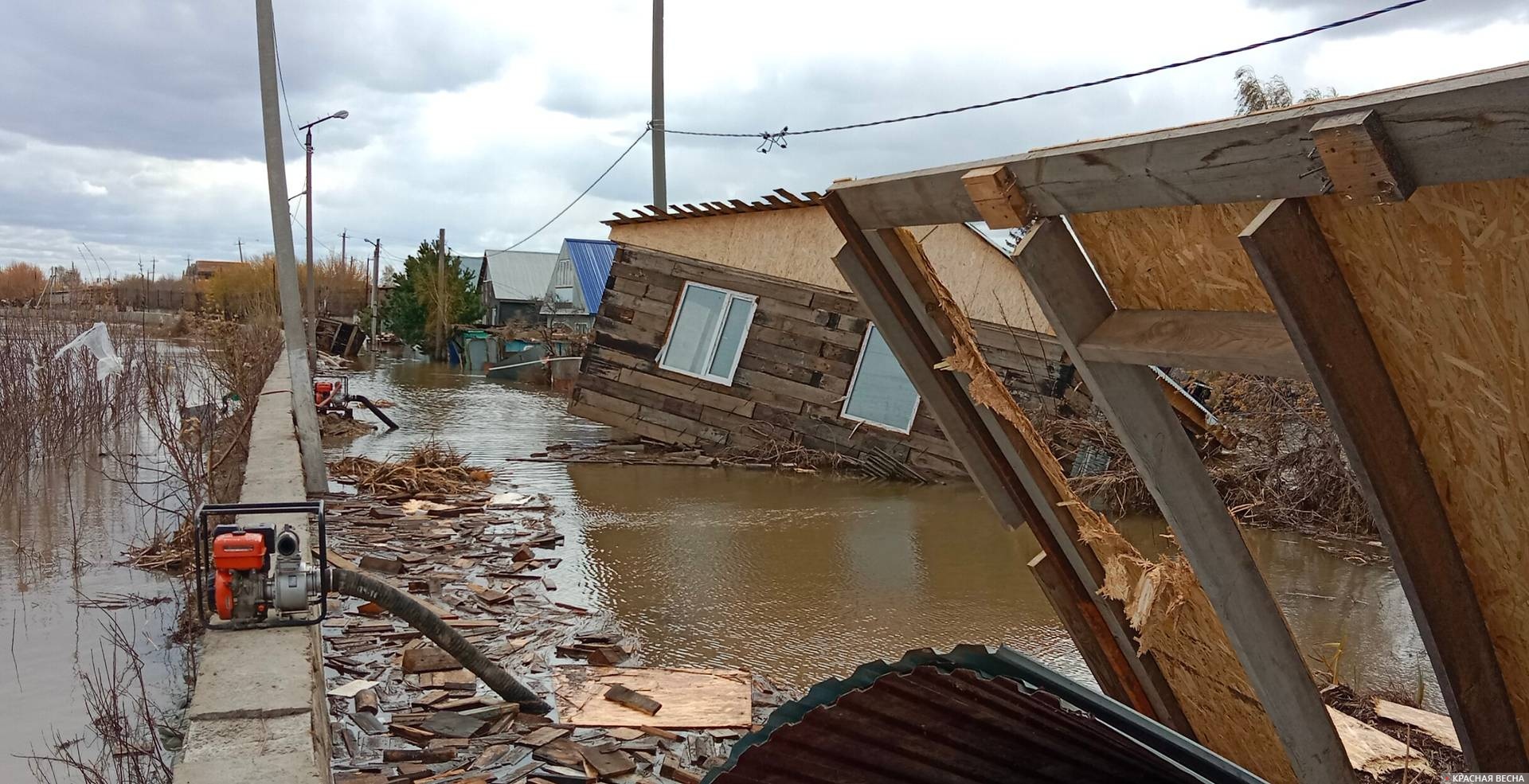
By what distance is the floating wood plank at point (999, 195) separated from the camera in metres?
2.82

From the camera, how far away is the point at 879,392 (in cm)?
1366

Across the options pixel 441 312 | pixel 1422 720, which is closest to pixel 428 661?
pixel 1422 720

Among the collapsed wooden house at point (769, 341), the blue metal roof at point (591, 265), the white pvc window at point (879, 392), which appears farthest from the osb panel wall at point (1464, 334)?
the blue metal roof at point (591, 265)

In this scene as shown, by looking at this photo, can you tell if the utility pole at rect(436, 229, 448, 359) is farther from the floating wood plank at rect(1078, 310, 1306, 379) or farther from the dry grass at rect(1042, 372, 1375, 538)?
the floating wood plank at rect(1078, 310, 1306, 379)

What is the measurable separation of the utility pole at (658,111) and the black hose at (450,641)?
1500 centimetres

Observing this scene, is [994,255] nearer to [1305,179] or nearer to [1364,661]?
[1364,661]

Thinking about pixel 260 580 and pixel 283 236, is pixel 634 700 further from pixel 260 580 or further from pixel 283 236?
pixel 283 236

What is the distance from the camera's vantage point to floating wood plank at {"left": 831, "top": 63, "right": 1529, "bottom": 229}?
1782mm

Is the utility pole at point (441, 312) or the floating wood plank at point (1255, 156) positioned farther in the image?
the utility pole at point (441, 312)

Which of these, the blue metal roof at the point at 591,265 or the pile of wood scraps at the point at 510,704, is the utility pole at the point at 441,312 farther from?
the pile of wood scraps at the point at 510,704

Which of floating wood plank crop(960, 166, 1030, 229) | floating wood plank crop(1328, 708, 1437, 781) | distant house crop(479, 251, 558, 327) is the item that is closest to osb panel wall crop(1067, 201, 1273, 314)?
floating wood plank crop(960, 166, 1030, 229)

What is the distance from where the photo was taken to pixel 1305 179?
6.82 ft

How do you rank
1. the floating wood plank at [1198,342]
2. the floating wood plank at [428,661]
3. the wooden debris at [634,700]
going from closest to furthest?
the floating wood plank at [1198,342], the wooden debris at [634,700], the floating wood plank at [428,661]

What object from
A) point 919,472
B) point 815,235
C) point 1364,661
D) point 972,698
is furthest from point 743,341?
point 972,698
